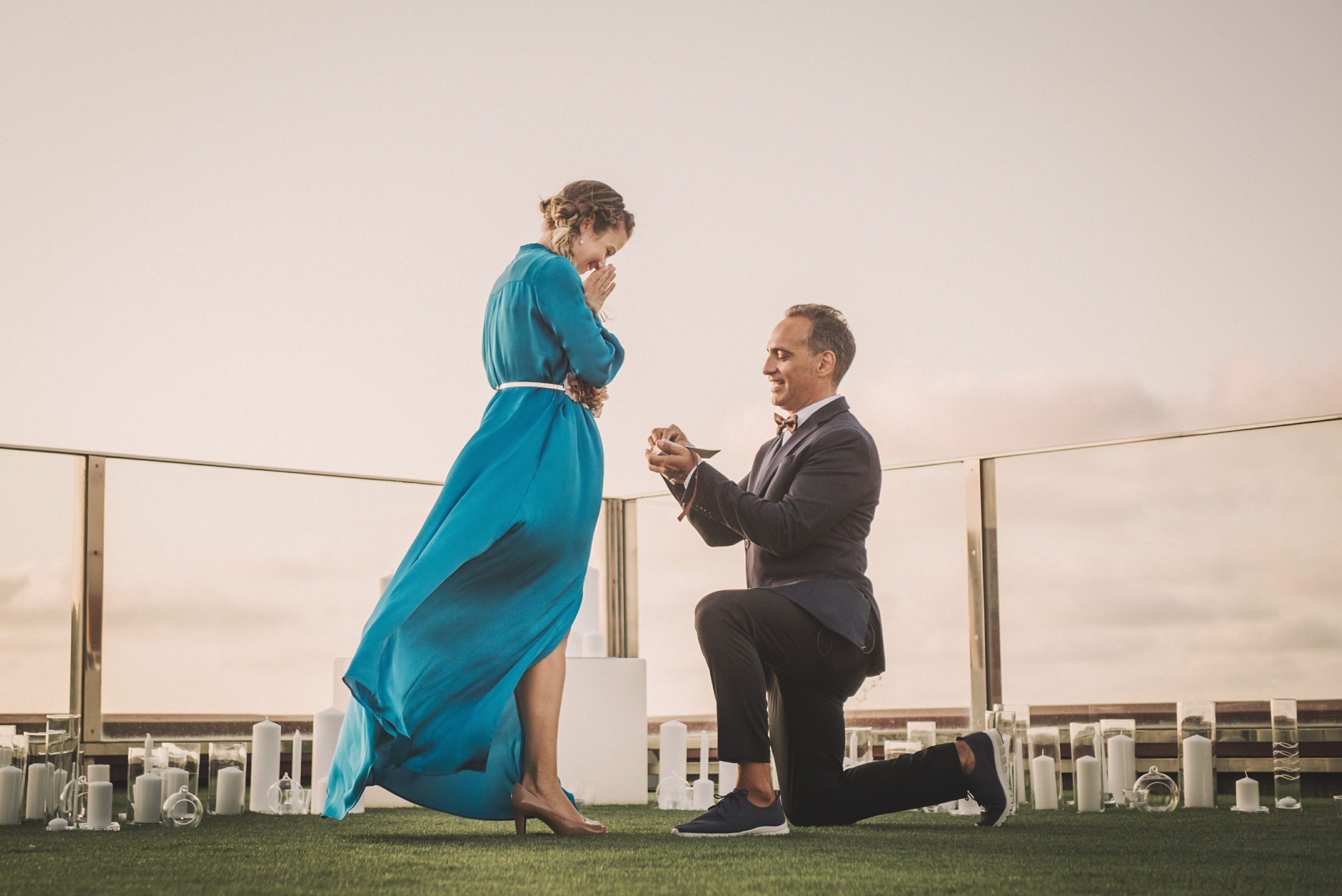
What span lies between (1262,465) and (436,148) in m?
4.44

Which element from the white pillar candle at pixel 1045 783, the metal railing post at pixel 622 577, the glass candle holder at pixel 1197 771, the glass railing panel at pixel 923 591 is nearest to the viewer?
the glass candle holder at pixel 1197 771

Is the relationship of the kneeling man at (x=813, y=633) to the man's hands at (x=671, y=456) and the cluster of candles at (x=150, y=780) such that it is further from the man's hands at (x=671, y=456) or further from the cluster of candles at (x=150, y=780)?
the cluster of candles at (x=150, y=780)

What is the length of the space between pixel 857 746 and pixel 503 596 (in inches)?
66.2

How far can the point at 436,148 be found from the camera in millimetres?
6742

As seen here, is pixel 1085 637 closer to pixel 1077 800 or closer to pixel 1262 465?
pixel 1262 465

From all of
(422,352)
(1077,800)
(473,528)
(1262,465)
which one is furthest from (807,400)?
(422,352)

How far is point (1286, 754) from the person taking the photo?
315 centimetres

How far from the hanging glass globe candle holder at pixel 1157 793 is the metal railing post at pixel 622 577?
2249 mm

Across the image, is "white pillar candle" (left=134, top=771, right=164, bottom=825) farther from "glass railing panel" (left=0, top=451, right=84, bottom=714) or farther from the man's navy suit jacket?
the man's navy suit jacket

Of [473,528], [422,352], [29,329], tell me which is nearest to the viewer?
[473,528]

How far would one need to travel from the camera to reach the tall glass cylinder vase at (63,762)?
2.69 metres

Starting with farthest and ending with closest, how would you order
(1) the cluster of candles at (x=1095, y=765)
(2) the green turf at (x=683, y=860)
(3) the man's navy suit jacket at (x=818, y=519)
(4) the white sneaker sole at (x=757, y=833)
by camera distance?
(1) the cluster of candles at (x=1095, y=765), (3) the man's navy suit jacket at (x=818, y=519), (4) the white sneaker sole at (x=757, y=833), (2) the green turf at (x=683, y=860)

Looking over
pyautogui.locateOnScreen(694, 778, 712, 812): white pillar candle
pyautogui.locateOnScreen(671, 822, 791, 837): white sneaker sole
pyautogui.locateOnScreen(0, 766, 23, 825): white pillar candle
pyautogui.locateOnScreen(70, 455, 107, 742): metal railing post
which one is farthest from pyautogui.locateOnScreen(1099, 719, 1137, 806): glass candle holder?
pyautogui.locateOnScreen(70, 455, 107, 742): metal railing post

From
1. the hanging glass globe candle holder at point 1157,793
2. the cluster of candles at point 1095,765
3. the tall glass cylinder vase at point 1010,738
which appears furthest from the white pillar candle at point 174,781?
the hanging glass globe candle holder at point 1157,793
